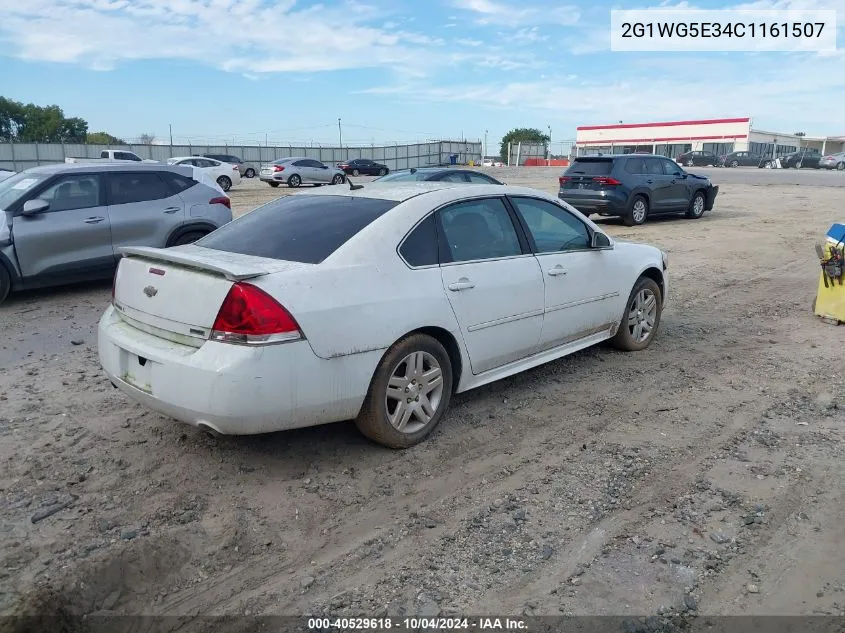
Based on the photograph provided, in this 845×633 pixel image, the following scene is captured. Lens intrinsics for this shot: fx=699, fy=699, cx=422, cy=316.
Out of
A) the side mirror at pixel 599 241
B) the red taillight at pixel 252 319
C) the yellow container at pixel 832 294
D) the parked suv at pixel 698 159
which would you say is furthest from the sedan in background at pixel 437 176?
the parked suv at pixel 698 159

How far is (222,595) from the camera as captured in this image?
2943 mm

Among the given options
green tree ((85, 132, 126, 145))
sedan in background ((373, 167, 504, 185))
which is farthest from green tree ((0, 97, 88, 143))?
sedan in background ((373, 167, 504, 185))

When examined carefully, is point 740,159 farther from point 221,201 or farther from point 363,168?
point 221,201

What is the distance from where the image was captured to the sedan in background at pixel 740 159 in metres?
49.2

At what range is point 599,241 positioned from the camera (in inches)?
220

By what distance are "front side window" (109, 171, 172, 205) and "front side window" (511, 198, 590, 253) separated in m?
5.65

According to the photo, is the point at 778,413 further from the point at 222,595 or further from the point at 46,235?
the point at 46,235

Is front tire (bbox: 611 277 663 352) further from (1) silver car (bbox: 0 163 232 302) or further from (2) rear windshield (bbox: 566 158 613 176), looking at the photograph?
(2) rear windshield (bbox: 566 158 613 176)

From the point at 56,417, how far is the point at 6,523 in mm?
1391

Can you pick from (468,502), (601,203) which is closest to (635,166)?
(601,203)

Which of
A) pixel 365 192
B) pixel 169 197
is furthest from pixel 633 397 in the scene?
pixel 169 197

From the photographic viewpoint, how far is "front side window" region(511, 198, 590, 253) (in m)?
5.14

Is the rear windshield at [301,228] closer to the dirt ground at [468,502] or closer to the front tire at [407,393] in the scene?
the front tire at [407,393]

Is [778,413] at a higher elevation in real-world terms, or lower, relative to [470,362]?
lower
